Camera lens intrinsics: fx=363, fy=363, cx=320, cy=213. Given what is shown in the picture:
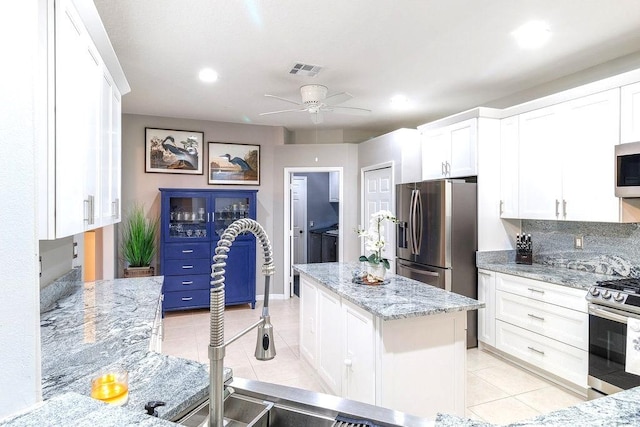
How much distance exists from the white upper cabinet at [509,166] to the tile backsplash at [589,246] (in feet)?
1.06

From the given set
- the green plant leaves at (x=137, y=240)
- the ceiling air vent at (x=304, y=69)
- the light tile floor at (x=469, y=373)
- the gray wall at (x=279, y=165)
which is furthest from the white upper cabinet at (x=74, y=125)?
the gray wall at (x=279, y=165)

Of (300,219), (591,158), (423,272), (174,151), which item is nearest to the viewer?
(591,158)

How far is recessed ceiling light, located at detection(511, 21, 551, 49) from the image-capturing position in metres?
2.52

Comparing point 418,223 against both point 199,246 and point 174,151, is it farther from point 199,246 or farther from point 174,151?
point 174,151

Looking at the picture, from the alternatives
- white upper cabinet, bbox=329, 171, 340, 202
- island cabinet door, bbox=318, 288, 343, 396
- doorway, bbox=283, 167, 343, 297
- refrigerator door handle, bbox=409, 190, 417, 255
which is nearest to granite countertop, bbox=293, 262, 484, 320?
island cabinet door, bbox=318, 288, 343, 396

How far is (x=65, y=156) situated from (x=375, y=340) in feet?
5.82

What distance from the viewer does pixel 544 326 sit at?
2.98 metres

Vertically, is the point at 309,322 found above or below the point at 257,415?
below

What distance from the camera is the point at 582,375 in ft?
8.79

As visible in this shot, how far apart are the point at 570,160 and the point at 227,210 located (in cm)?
402

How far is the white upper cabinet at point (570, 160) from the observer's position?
9.18 feet

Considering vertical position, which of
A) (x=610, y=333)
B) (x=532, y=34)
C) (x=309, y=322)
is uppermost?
(x=532, y=34)

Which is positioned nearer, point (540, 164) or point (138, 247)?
point (540, 164)

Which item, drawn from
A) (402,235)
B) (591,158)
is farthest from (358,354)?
(591,158)
